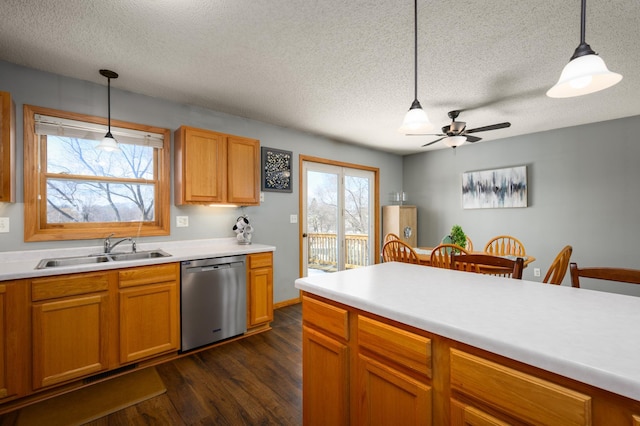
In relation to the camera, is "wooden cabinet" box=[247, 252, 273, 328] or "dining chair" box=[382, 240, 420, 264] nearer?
"dining chair" box=[382, 240, 420, 264]

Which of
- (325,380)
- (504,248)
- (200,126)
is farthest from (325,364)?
(504,248)

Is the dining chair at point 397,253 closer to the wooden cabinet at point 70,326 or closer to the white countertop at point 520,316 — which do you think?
the white countertop at point 520,316

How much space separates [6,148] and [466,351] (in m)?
3.10

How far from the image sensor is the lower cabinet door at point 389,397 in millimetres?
1025

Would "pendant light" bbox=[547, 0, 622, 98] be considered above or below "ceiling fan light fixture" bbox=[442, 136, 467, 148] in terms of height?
below

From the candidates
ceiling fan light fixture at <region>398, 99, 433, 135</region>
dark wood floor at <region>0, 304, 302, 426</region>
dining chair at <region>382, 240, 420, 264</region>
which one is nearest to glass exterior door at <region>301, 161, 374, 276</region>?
dining chair at <region>382, 240, 420, 264</region>

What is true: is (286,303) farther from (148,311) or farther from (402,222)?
(402,222)

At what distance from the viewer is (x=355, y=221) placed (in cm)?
522

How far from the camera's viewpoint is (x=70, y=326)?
6.85ft

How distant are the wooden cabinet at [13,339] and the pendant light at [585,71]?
10.4 ft

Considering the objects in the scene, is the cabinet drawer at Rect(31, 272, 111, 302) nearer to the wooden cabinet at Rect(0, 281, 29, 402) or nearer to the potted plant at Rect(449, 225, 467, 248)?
the wooden cabinet at Rect(0, 281, 29, 402)

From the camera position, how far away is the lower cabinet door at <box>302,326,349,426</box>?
4.31ft

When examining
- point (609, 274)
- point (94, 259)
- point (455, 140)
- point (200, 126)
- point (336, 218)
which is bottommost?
point (94, 259)

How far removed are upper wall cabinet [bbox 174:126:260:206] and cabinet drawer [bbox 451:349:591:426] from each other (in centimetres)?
274
